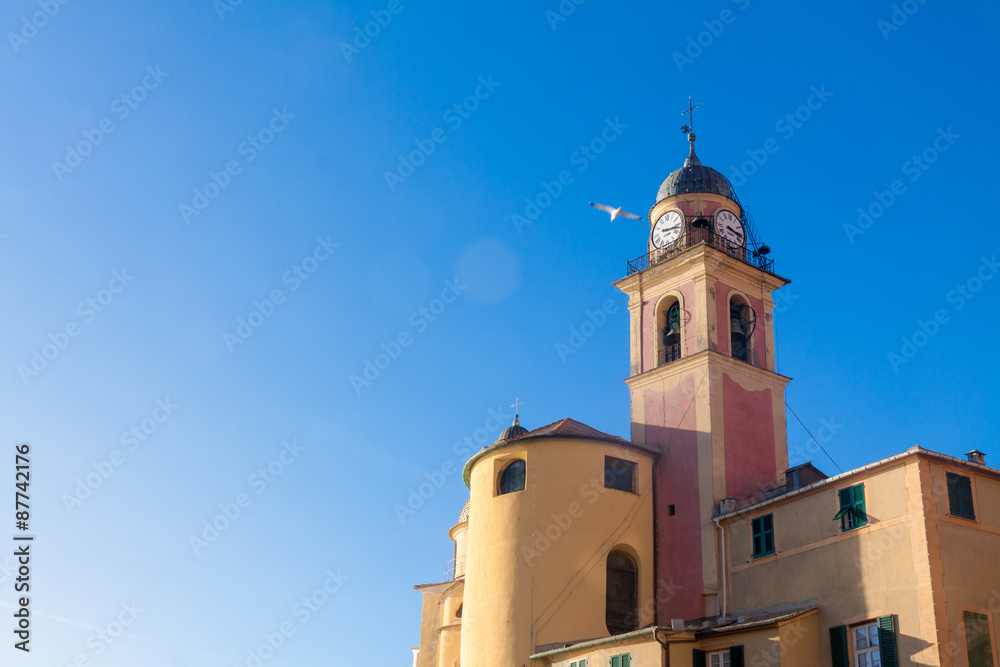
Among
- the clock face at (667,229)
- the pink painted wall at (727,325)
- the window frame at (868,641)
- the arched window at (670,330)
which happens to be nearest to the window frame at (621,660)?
the window frame at (868,641)

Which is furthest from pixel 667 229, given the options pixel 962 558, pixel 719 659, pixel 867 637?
pixel 867 637

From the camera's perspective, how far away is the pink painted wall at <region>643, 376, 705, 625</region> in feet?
102

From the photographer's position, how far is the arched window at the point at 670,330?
3569 cm

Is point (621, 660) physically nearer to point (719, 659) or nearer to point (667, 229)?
point (719, 659)

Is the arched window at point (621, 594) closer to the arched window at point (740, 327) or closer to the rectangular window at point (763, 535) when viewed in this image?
the rectangular window at point (763, 535)

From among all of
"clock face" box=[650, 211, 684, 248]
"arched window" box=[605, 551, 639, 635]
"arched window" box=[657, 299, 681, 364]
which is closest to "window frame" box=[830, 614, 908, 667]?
"arched window" box=[605, 551, 639, 635]

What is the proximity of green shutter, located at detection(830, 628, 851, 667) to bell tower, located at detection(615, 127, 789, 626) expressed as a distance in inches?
178

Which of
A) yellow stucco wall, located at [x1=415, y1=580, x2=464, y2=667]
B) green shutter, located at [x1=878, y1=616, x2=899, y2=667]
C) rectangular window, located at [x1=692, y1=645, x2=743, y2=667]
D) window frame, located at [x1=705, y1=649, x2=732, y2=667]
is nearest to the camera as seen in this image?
green shutter, located at [x1=878, y1=616, x2=899, y2=667]

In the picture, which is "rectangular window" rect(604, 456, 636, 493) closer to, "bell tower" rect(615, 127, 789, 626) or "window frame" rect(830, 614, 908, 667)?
"bell tower" rect(615, 127, 789, 626)

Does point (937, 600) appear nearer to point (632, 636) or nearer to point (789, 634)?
point (789, 634)

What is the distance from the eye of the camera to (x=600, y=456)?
32.8m

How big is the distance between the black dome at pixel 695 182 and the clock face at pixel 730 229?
3.02 feet

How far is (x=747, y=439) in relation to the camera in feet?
110

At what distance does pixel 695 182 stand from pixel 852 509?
618 inches
